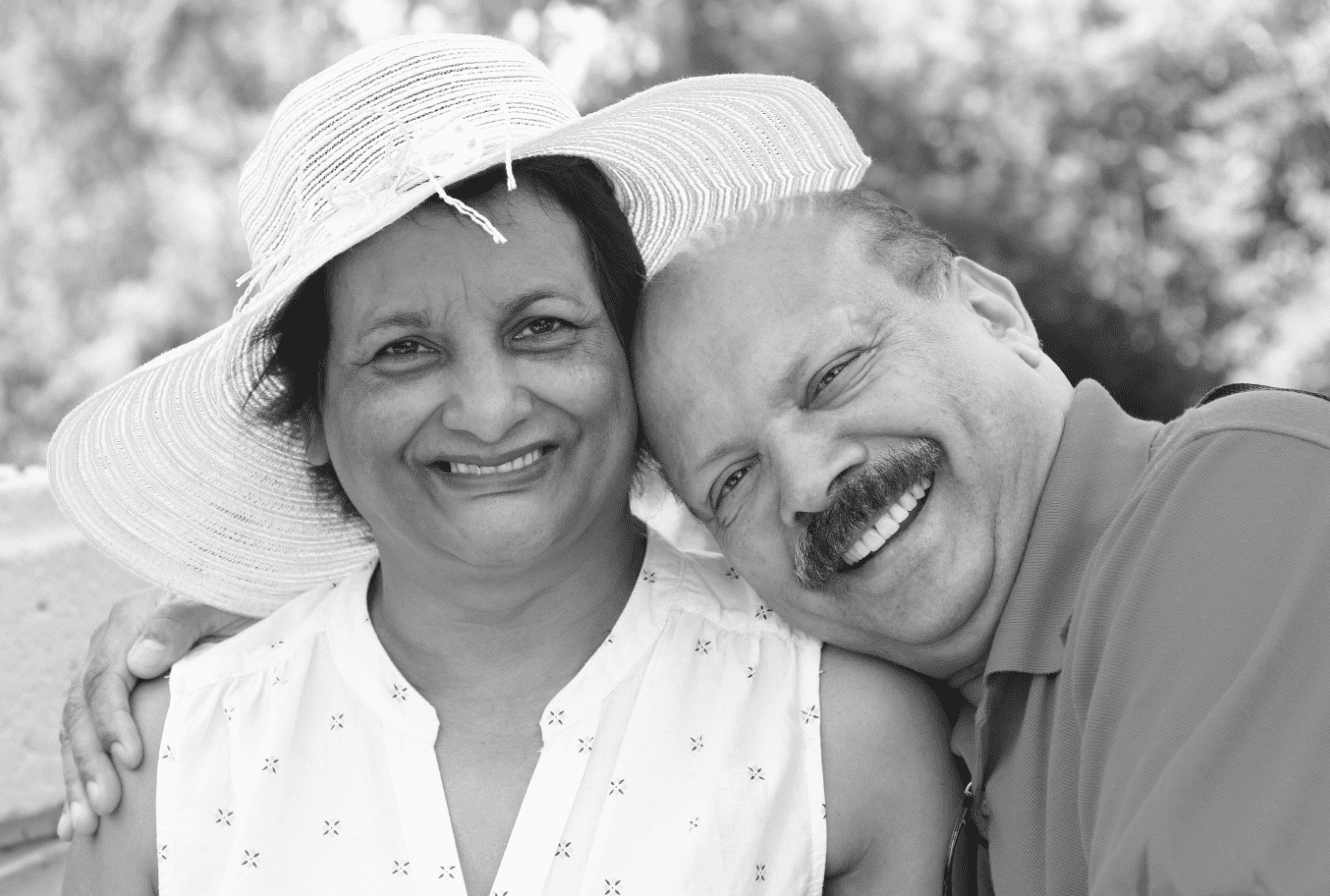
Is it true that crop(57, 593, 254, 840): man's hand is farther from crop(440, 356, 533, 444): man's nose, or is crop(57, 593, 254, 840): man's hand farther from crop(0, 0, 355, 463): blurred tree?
crop(0, 0, 355, 463): blurred tree

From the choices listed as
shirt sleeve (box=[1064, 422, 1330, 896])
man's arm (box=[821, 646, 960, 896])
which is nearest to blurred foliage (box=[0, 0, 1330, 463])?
man's arm (box=[821, 646, 960, 896])

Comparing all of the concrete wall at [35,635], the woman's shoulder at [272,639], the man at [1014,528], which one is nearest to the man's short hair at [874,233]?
the man at [1014,528]

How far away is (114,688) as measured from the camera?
91.8 inches

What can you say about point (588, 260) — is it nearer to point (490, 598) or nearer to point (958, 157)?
point (490, 598)

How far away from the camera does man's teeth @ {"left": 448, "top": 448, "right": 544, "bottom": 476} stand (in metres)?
2.12

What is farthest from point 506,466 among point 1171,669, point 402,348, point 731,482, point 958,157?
point 958,157

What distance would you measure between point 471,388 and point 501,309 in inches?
4.7

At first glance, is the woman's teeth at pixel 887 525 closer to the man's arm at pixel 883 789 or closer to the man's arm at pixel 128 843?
the man's arm at pixel 883 789

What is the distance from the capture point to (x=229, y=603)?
2.58m

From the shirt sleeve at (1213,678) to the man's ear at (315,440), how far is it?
125 cm

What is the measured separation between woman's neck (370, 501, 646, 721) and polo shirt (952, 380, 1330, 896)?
25.9 inches

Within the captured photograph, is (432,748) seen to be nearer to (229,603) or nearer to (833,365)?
(229,603)

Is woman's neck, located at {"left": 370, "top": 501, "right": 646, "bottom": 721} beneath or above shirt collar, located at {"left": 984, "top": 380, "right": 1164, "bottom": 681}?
beneath

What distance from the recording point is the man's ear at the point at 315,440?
7.82 feet
